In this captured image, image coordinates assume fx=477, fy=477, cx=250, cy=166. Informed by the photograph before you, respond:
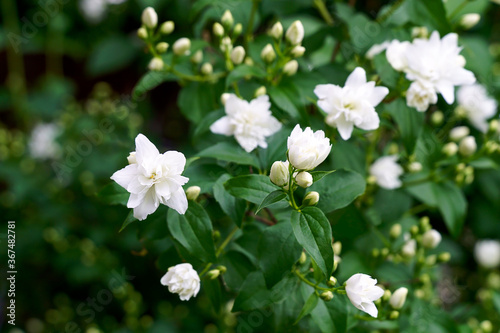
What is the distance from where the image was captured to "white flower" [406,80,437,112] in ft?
3.46

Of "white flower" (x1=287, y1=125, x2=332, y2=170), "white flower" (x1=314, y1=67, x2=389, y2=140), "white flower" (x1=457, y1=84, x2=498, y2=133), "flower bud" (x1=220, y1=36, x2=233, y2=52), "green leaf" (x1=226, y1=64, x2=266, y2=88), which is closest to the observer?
"white flower" (x1=287, y1=125, x2=332, y2=170)

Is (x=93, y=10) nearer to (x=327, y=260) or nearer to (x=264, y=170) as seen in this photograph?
(x=264, y=170)

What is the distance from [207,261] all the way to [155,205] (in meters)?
0.17

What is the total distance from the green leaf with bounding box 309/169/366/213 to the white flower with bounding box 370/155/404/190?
1.27ft

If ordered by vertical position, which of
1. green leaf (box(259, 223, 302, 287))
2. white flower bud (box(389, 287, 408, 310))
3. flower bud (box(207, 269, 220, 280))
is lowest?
white flower bud (box(389, 287, 408, 310))

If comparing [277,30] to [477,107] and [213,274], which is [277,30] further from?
[477,107]

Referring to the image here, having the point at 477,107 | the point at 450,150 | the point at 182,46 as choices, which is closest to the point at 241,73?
the point at 182,46

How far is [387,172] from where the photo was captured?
132 centimetres

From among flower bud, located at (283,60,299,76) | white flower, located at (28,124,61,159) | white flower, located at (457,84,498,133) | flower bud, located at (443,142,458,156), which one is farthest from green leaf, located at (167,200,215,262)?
white flower, located at (28,124,61,159)

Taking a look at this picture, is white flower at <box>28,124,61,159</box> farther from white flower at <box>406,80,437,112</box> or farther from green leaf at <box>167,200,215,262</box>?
white flower at <box>406,80,437,112</box>

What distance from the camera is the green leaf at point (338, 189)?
912 mm

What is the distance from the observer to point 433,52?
1.06m

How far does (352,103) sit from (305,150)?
26 centimetres

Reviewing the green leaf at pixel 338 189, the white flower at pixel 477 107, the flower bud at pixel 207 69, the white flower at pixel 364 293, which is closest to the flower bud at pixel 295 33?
the flower bud at pixel 207 69
